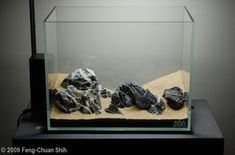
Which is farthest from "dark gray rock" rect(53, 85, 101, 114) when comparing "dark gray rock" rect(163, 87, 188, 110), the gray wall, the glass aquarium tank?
the gray wall

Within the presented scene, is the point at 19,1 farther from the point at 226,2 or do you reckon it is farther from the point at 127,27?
the point at 226,2

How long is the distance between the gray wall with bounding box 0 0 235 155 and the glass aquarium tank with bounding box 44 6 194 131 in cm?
33

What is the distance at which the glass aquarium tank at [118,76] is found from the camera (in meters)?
1.26

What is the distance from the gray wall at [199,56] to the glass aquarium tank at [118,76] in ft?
1.08

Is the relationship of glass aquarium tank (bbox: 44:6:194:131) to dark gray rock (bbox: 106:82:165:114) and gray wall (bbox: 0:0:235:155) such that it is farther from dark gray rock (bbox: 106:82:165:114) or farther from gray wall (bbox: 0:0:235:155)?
gray wall (bbox: 0:0:235:155)

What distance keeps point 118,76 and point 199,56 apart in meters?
0.48

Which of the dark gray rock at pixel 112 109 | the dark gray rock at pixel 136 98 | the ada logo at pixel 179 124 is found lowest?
the ada logo at pixel 179 124

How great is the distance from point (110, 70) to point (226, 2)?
0.58 metres

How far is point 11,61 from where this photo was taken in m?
1.69

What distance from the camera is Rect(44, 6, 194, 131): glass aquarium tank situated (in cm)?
126

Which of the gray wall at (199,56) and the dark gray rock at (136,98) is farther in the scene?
the gray wall at (199,56)

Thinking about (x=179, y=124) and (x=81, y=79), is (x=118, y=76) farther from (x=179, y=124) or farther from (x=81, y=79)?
(x=179, y=124)

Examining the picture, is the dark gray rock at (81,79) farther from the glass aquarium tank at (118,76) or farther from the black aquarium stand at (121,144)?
the black aquarium stand at (121,144)

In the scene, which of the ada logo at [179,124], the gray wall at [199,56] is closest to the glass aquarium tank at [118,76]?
the ada logo at [179,124]
